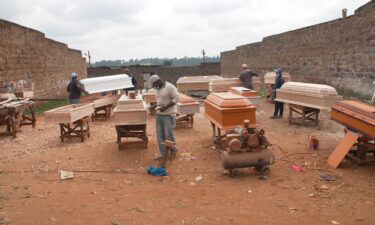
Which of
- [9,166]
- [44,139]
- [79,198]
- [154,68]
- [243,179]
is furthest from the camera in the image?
[154,68]

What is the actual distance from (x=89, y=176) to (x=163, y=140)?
154cm

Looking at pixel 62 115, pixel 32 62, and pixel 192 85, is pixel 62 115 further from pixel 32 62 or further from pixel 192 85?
pixel 32 62

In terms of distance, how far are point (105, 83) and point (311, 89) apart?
6.55 m

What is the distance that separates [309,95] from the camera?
28.6 feet

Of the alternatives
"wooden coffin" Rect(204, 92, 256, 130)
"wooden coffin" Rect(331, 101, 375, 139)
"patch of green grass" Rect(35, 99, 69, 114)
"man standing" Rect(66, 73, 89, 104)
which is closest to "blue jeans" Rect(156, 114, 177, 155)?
"wooden coffin" Rect(204, 92, 256, 130)

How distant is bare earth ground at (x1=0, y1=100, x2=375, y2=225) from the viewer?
4.23 meters

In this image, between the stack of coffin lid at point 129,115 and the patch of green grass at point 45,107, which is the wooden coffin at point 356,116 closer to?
the stack of coffin lid at point 129,115

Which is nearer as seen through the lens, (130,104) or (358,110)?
(358,110)

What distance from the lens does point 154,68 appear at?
31234 mm

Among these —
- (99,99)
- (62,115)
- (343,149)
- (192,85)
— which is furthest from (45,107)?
(343,149)

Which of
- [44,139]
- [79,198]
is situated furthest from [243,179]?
[44,139]

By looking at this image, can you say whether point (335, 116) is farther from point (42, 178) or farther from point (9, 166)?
point (9, 166)

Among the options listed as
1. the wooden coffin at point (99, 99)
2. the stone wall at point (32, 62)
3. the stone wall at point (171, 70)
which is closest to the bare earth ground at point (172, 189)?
the wooden coffin at point (99, 99)

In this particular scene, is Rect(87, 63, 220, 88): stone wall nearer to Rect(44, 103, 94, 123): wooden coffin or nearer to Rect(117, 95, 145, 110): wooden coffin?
Rect(44, 103, 94, 123): wooden coffin
